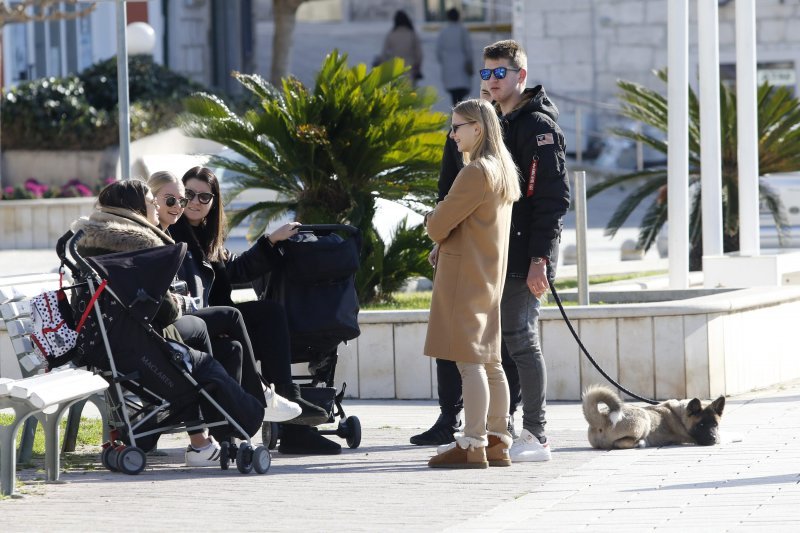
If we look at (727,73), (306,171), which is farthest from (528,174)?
(727,73)

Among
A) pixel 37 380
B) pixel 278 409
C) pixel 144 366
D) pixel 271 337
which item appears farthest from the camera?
pixel 271 337

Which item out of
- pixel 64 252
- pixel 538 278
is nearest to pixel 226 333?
pixel 64 252

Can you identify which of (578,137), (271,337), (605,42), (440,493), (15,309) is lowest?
(440,493)

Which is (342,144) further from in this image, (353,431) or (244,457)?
(244,457)

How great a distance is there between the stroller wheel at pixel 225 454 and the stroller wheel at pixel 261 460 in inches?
6.6

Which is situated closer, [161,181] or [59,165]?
[161,181]

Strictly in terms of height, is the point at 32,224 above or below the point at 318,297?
above

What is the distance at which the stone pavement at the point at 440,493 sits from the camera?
562 cm

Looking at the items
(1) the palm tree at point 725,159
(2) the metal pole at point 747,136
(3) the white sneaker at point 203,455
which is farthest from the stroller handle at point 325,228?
→ (1) the palm tree at point 725,159

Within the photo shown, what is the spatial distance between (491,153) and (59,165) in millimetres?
15926

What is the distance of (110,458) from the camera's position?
6844 mm

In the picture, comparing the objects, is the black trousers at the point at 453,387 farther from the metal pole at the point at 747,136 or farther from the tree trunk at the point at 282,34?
the tree trunk at the point at 282,34

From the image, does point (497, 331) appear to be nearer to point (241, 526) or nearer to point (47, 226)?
point (241, 526)

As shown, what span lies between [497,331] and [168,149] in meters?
16.2
